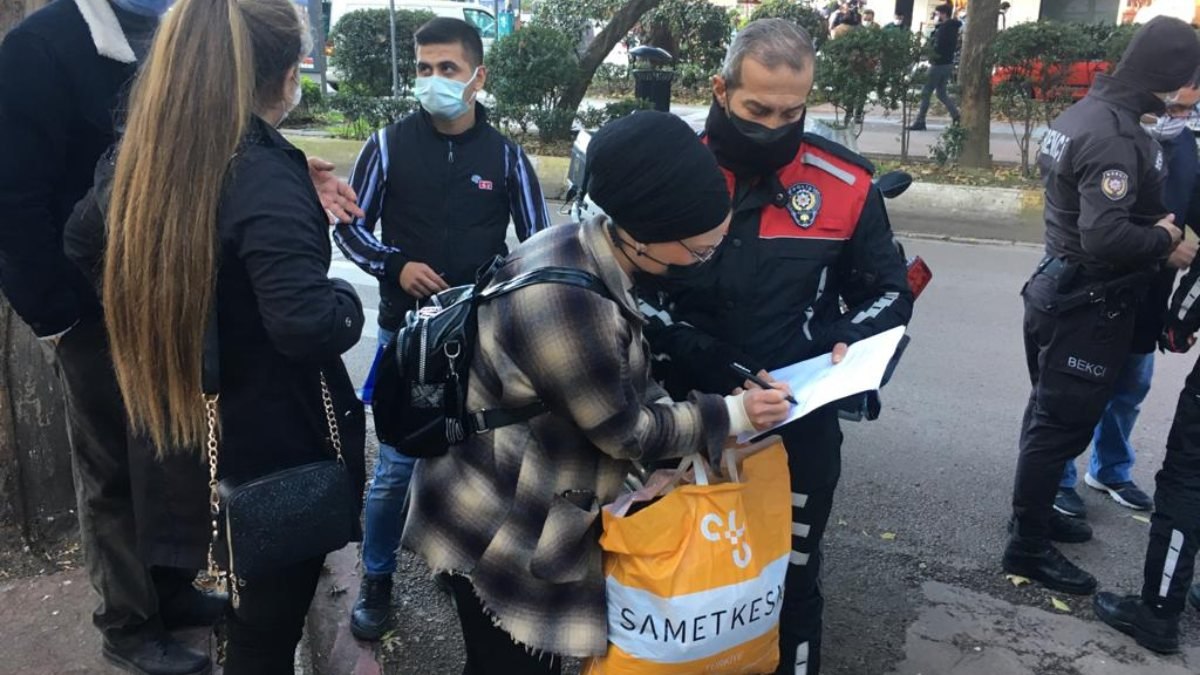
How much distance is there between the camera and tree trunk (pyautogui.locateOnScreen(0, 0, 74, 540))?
3164mm

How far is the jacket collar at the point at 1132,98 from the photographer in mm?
3082

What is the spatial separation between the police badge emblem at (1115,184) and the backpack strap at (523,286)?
1.99 m

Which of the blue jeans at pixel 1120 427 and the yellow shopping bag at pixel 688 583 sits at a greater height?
the yellow shopping bag at pixel 688 583

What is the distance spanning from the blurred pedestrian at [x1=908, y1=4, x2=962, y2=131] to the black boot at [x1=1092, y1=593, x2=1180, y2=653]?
10072 millimetres

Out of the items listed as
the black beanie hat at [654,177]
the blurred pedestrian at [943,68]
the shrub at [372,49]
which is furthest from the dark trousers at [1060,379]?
the shrub at [372,49]

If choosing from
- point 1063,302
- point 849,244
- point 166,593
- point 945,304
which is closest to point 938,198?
point 945,304

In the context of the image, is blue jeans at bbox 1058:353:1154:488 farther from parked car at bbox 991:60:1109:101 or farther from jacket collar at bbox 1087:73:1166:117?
parked car at bbox 991:60:1109:101

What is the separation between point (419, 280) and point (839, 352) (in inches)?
55.9

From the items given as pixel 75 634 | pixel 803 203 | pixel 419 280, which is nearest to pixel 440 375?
pixel 803 203

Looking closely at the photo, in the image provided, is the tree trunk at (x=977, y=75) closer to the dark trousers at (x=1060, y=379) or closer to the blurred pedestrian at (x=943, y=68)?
the blurred pedestrian at (x=943, y=68)

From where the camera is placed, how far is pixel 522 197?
333 centimetres

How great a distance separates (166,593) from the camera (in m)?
2.92

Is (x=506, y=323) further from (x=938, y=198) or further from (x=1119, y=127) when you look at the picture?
(x=938, y=198)

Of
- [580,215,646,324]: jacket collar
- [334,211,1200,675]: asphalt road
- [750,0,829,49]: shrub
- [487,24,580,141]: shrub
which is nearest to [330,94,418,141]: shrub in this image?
[487,24,580,141]: shrub
